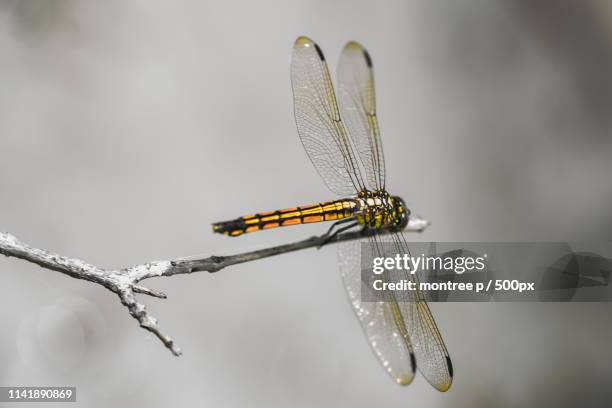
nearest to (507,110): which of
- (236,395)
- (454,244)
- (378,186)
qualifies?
(454,244)

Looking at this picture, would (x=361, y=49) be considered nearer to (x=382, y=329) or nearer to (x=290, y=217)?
(x=290, y=217)

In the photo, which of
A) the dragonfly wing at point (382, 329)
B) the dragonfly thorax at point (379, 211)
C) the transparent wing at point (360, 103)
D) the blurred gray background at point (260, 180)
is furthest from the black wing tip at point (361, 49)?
the blurred gray background at point (260, 180)

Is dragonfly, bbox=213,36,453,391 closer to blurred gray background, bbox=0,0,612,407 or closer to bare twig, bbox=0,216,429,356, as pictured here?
bare twig, bbox=0,216,429,356

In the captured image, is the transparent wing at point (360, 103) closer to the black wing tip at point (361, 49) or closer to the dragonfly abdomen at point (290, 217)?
the black wing tip at point (361, 49)

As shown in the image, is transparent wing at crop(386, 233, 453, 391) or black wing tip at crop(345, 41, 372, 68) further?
black wing tip at crop(345, 41, 372, 68)

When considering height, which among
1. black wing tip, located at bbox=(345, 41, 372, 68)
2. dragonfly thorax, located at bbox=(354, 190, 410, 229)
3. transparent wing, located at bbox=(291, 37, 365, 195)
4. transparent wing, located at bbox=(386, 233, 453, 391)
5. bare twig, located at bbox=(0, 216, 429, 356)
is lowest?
transparent wing, located at bbox=(386, 233, 453, 391)

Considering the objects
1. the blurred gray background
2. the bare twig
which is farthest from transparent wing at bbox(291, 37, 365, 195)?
the blurred gray background
